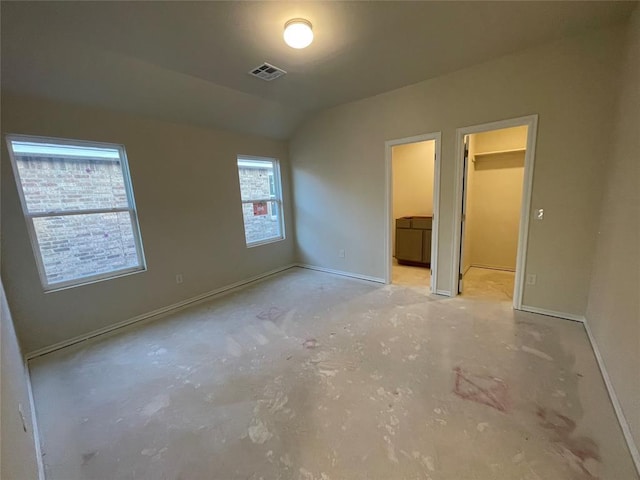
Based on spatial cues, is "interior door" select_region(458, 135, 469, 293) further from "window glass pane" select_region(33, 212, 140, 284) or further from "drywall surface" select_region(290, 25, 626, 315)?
"window glass pane" select_region(33, 212, 140, 284)

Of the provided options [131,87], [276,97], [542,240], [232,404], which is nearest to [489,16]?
[542,240]

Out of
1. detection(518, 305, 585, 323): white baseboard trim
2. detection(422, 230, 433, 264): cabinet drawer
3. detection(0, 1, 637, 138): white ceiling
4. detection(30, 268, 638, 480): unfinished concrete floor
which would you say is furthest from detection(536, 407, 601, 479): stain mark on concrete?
detection(422, 230, 433, 264): cabinet drawer

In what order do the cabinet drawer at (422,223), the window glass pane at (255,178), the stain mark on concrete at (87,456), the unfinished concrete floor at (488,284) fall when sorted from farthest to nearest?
the cabinet drawer at (422,223)
the window glass pane at (255,178)
the unfinished concrete floor at (488,284)
the stain mark on concrete at (87,456)

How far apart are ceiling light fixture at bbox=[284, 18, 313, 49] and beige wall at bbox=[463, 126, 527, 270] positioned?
10.6 ft

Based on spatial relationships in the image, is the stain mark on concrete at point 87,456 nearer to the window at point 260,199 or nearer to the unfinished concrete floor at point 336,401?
the unfinished concrete floor at point 336,401

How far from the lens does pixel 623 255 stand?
1.81 m

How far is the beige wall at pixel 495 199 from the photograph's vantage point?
13.8 ft

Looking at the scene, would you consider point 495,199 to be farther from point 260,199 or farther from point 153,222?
point 153,222

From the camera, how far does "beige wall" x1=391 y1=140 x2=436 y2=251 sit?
5090 millimetres

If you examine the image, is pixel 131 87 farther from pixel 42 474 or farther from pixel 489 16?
pixel 489 16

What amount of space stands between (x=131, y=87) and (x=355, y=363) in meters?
3.43

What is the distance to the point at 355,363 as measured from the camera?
2.20m

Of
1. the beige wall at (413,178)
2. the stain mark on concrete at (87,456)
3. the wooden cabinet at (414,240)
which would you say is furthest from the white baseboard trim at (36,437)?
the beige wall at (413,178)

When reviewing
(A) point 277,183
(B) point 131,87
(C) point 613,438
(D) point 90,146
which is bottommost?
(C) point 613,438
